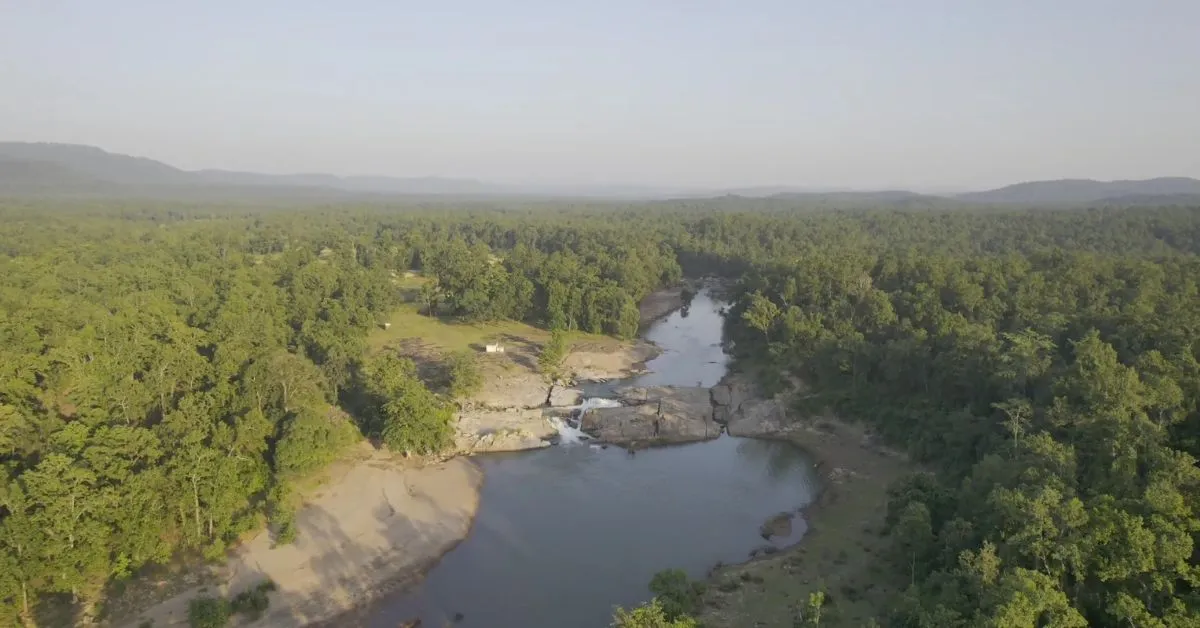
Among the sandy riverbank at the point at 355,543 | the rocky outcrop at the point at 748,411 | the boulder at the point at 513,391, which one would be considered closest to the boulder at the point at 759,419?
the rocky outcrop at the point at 748,411

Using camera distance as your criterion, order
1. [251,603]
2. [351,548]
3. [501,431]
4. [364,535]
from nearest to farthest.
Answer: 1. [251,603]
2. [351,548]
3. [364,535]
4. [501,431]

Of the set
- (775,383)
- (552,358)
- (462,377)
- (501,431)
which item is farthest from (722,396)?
(462,377)

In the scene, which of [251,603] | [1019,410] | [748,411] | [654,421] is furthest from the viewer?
[748,411]

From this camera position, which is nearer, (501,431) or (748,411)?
(501,431)

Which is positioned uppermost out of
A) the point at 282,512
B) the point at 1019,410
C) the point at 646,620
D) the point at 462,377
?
the point at 1019,410

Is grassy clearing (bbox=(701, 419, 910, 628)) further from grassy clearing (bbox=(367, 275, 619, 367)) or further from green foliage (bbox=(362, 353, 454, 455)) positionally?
grassy clearing (bbox=(367, 275, 619, 367))

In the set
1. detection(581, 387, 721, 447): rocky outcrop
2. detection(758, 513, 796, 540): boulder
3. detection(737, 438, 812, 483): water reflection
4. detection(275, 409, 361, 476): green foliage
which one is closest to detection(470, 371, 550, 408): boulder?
detection(581, 387, 721, 447): rocky outcrop

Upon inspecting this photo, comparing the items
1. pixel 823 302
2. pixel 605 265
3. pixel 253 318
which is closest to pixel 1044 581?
pixel 823 302

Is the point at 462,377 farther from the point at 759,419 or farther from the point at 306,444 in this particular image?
the point at 759,419
